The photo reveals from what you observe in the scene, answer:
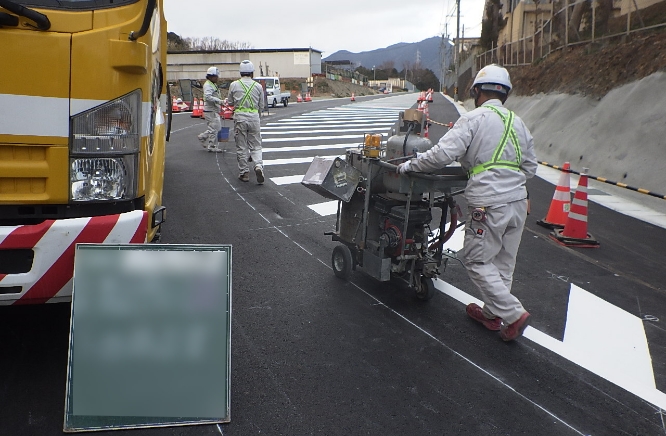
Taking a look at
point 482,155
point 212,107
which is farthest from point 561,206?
point 212,107

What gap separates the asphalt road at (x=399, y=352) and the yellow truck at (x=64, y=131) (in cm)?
89

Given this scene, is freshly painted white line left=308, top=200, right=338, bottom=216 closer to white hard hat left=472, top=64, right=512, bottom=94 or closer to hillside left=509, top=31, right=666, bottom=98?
white hard hat left=472, top=64, right=512, bottom=94

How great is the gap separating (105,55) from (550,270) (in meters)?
4.77

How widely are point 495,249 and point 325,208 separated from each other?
3.99m

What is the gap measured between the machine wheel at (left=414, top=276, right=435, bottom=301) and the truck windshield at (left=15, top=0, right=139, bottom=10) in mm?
3076

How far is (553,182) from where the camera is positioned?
449 inches

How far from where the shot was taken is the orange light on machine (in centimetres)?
479

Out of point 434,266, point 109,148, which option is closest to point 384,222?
point 434,266

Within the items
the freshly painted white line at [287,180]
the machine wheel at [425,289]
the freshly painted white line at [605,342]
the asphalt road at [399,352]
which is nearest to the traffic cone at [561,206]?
the asphalt road at [399,352]

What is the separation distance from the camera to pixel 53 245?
300 centimetres

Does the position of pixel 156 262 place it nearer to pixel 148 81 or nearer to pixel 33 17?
pixel 148 81

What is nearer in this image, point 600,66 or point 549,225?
point 549,225

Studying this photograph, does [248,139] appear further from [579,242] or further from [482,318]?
[482,318]

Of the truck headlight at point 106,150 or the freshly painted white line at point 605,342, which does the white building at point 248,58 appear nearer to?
the freshly painted white line at point 605,342
